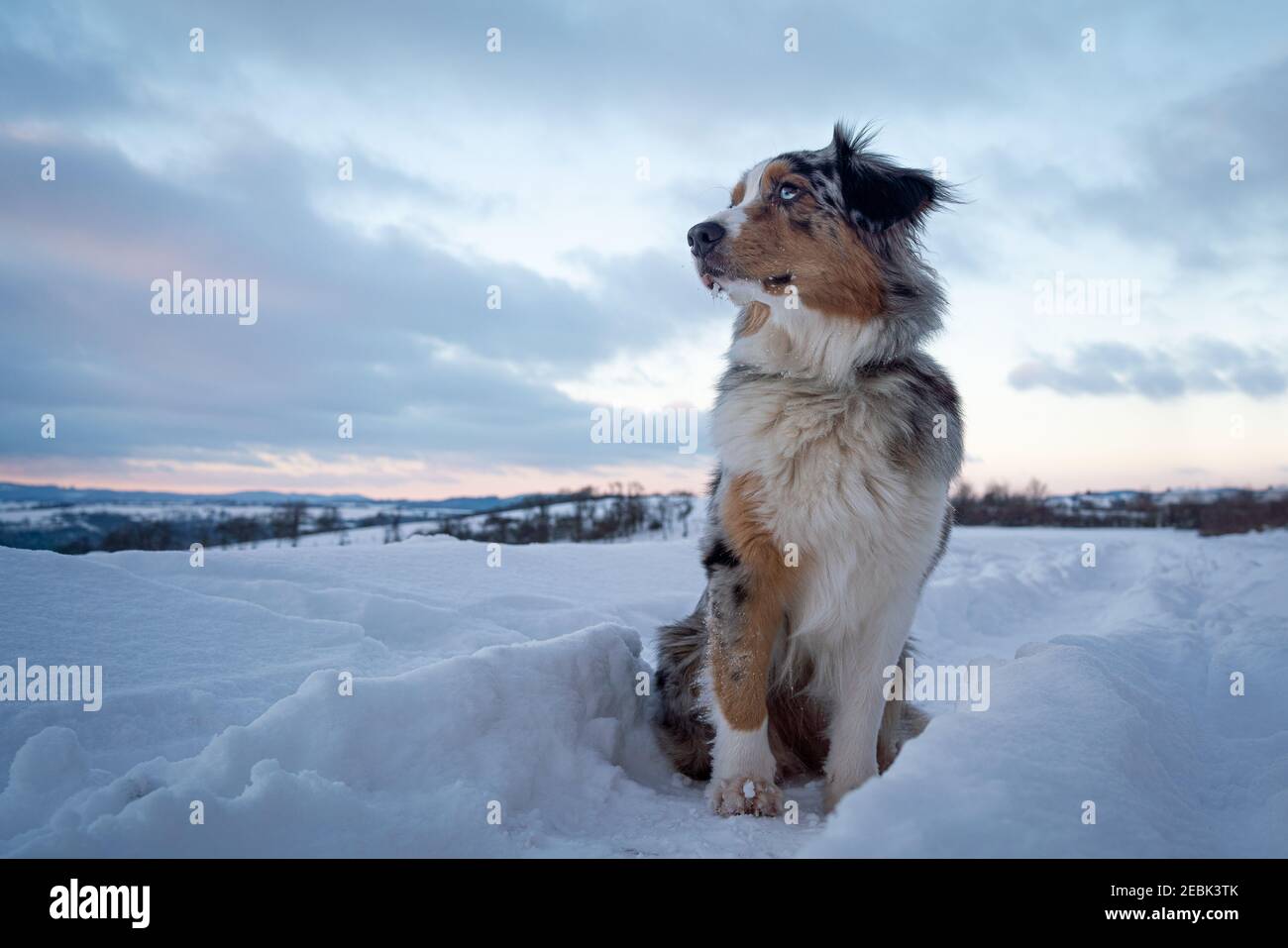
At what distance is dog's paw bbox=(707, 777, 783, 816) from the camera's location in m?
3.28

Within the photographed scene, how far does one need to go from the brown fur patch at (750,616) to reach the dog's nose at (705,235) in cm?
135

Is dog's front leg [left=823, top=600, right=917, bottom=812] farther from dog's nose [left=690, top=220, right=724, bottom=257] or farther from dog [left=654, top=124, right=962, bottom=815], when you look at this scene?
dog's nose [left=690, top=220, right=724, bottom=257]

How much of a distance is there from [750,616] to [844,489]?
74 centimetres

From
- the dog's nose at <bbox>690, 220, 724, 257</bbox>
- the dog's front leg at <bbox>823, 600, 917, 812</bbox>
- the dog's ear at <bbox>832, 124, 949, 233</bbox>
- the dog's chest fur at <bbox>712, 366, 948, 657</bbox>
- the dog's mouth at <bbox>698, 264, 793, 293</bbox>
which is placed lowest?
the dog's front leg at <bbox>823, 600, 917, 812</bbox>

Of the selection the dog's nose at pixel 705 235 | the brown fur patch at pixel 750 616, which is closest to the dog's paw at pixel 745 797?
the brown fur patch at pixel 750 616

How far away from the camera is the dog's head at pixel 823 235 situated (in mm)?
3861

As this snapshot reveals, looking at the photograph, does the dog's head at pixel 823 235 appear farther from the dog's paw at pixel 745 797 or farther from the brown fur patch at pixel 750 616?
the dog's paw at pixel 745 797

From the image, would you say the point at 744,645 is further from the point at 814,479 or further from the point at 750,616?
the point at 814,479

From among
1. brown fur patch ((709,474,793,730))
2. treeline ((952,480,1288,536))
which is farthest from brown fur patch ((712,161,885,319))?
treeline ((952,480,1288,536))

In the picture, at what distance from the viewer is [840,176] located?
4.06 metres

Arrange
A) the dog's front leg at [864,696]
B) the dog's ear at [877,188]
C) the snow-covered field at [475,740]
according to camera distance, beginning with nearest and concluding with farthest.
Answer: the snow-covered field at [475,740], the dog's front leg at [864,696], the dog's ear at [877,188]
